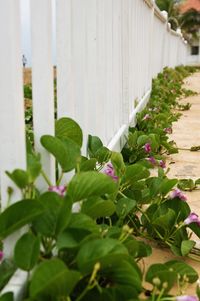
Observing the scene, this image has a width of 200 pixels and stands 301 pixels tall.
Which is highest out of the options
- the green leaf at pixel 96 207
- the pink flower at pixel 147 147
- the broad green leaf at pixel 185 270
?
the green leaf at pixel 96 207

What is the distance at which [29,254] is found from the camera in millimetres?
957

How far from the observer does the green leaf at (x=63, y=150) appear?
1.15 metres

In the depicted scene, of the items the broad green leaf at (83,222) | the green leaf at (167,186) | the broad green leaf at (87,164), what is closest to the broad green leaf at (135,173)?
the green leaf at (167,186)

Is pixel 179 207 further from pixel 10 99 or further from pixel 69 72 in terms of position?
pixel 10 99

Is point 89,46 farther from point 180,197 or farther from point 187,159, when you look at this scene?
point 187,159

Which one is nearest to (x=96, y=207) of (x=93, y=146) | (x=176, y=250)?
(x=176, y=250)

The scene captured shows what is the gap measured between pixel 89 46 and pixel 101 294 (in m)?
1.10

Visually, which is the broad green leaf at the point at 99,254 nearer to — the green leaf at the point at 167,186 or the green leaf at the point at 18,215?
the green leaf at the point at 18,215

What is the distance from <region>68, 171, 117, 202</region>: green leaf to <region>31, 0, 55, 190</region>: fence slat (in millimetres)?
121

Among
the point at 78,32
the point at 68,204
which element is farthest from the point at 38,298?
the point at 78,32

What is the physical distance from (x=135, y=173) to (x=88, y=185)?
1.56 ft

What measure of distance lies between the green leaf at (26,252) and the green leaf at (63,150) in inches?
10.1

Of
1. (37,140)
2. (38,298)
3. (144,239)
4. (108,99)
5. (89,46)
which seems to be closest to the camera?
(38,298)

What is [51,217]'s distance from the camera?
1.04m
